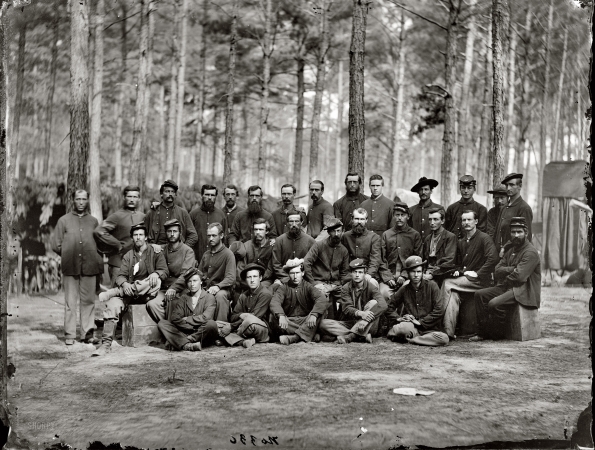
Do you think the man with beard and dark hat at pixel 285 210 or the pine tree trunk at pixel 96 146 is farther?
the pine tree trunk at pixel 96 146

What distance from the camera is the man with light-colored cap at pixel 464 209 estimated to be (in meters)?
7.73

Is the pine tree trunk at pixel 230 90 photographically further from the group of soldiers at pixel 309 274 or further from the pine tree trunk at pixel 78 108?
the group of soldiers at pixel 309 274

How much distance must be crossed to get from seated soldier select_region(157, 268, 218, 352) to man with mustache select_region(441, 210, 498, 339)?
287 centimetres

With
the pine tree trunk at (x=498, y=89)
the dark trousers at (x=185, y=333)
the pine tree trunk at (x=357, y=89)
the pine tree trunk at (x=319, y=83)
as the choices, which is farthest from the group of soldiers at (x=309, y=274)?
the pine tree trunk at (x=319, y=83)

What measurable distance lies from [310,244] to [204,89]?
39.9 feet

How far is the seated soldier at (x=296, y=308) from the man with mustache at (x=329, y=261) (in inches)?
10.1

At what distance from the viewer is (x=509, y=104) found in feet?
54.6

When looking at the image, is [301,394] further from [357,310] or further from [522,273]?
[522,273]

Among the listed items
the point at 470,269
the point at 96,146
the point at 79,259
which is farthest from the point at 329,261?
the point at 96,146

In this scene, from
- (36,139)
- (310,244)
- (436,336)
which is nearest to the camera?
(436,336)

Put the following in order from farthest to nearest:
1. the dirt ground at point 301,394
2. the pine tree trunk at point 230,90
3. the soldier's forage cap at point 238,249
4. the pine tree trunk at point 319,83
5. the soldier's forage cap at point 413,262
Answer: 1. the pine tree trunk at point 319,83
2. the pine tree trunk at point 230,90
3. the soldier's forage cap at point 238,249
4. the soldier's forage cap at point 413,262
5. the dirt ground at point 301,394

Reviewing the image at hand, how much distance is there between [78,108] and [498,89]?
21.0 feet

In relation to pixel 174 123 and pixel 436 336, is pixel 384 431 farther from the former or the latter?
pixel 174 123

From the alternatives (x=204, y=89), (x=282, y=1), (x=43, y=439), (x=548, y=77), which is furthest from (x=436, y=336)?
(x=204, y=89)
